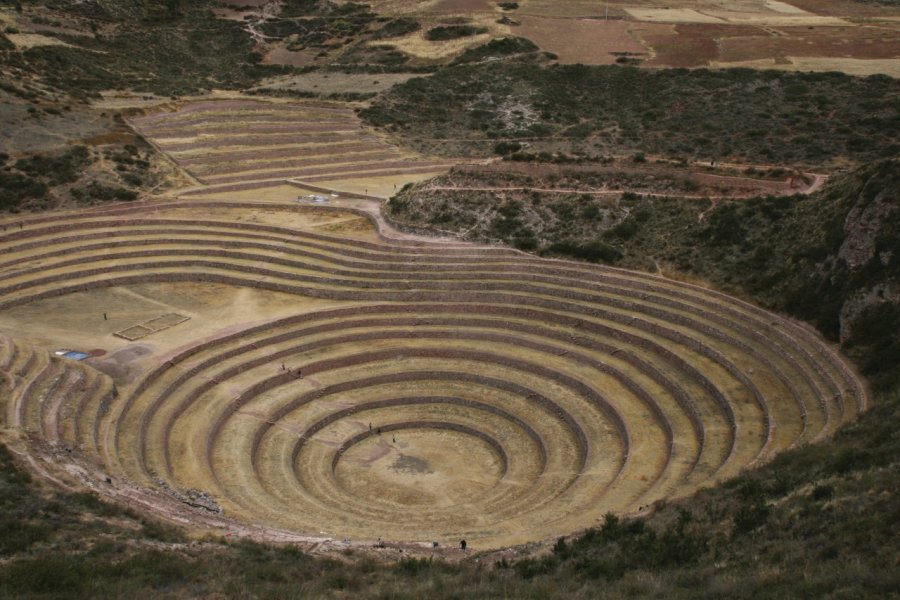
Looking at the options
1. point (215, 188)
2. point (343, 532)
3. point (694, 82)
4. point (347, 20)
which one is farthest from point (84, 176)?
Answer: point (347, 20)

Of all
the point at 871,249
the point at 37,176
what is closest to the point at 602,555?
the point at 871,249

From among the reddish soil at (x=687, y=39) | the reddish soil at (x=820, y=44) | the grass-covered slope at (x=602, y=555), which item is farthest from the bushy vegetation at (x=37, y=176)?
the reddish soil at (x=820, y=44)

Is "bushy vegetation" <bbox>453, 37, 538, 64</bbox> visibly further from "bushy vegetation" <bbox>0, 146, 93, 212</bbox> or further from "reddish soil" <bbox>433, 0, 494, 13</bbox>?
"bushy vegetation" <bbox>0, 146, 93, 212</bbox>

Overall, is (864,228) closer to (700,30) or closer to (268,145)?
(268,145)

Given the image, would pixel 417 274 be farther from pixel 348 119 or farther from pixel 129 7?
pixel 129 7

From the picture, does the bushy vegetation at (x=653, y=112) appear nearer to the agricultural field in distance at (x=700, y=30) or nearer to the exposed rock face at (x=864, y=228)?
the agricultural field in distance at (x=700, y=30)

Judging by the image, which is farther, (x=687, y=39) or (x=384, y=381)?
(x=687, y=39)
